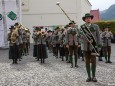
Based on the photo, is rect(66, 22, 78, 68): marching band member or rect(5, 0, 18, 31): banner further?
rect(5, 0, 18, 31): banner

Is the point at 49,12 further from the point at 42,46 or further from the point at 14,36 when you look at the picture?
the point at 14,36

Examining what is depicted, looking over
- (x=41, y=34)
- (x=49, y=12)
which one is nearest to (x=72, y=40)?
(x=41, y=34)

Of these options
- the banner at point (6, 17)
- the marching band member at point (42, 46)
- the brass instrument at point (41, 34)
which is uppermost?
the banner at point (6, 17)

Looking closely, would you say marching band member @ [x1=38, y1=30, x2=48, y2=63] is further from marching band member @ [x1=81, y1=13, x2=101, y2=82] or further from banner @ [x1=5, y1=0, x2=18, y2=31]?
banner @ [x1=5, y1=0, x2=18, y2=31]

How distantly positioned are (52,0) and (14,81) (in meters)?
35.8

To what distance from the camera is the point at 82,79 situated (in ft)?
38.5

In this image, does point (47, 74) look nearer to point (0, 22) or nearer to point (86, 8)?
point (0, 22)

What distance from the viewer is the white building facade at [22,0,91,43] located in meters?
46.6

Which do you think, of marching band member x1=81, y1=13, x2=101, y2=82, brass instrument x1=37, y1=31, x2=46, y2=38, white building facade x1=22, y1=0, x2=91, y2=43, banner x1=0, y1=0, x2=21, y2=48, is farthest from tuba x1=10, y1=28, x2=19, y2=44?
white building facade x1=22, y1=0, x2=91, y2=43

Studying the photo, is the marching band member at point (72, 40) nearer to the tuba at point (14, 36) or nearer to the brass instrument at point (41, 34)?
the brass instrument at point (41, 34)

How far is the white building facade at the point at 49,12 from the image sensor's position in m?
46.6

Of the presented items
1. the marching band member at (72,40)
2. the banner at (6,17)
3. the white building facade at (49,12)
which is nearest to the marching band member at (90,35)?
the marching band member at (72,40)

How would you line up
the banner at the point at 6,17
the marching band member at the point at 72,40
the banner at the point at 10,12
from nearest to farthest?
the marching band member at the point at 72,40 → the banner at the point at 6,17 → the banner at the point at 10,12

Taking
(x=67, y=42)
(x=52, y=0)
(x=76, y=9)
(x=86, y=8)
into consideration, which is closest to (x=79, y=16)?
(x=76, y=9)
